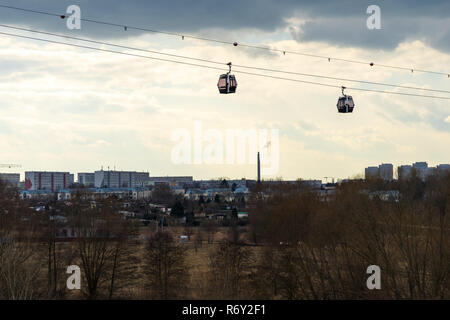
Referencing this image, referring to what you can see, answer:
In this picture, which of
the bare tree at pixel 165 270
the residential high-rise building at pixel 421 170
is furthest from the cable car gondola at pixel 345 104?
the residential high-rise building at pixel 421 170

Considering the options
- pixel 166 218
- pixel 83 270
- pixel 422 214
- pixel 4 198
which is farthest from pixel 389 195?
pixel 166 218

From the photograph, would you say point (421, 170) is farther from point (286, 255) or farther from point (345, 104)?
point (345, 104)

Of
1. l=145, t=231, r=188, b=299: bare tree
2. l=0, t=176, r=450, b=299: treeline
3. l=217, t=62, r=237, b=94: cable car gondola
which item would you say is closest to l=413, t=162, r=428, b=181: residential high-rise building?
l=0, t=176, r=450, b=299: treeline

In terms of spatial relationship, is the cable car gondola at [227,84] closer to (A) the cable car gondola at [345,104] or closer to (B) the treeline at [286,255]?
(A) the cable car gondola at [345,104]

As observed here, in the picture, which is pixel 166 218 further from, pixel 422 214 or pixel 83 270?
pixel 422 214

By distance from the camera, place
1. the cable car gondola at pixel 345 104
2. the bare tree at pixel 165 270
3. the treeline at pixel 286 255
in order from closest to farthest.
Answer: the cable car gondola at pixel 345 104 < the treeline at pixel 286 255 < the bare tree at pixel 165 270

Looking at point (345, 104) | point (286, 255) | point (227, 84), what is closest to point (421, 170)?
point (286, 255)
